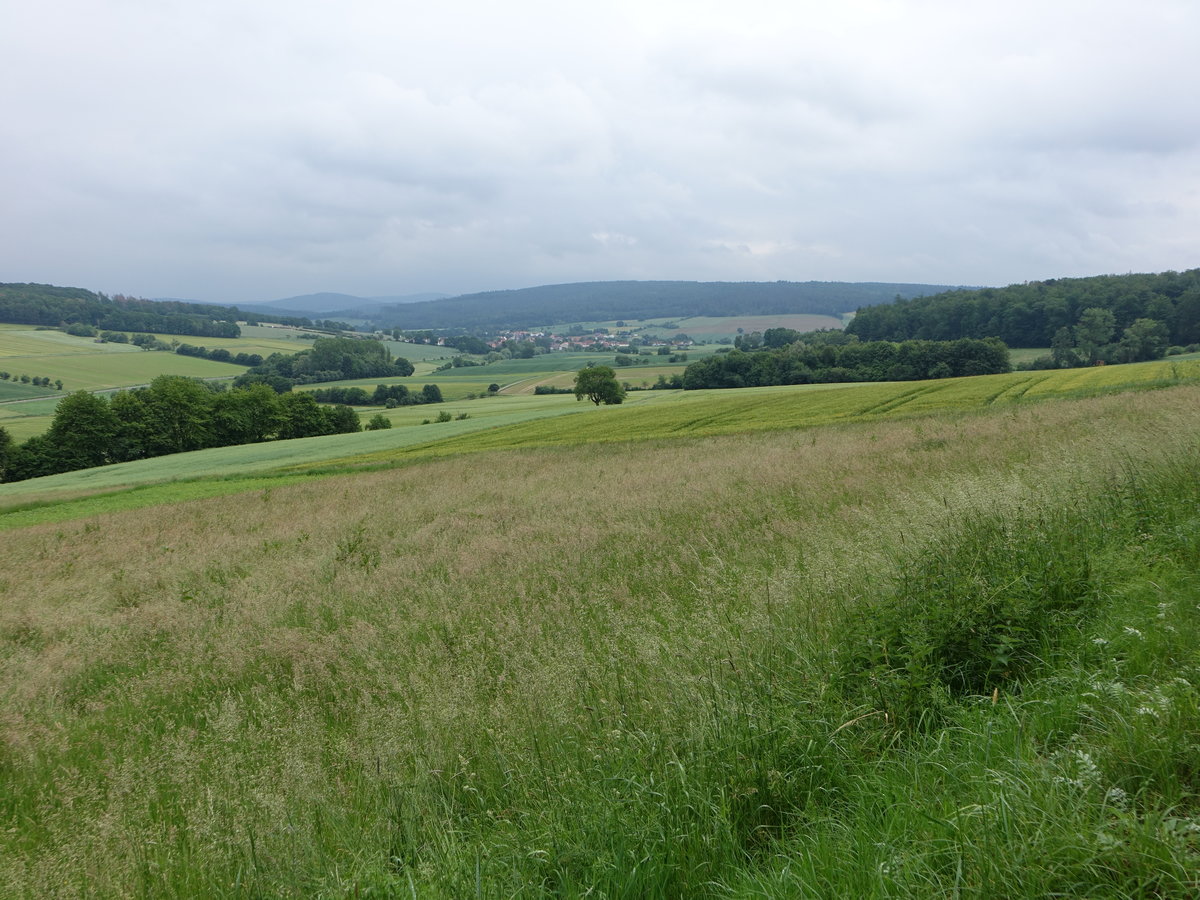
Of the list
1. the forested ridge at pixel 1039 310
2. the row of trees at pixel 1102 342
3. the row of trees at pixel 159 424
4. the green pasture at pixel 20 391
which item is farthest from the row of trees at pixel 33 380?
the row of trees at pixel 1102 342

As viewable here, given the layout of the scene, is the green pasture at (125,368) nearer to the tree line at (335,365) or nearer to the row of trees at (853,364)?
the tree line at (335,365)

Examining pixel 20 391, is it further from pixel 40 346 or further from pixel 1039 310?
pixel 1039 310

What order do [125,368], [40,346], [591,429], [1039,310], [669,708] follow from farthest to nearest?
[40,346], [125,368], [1039,310], [591,429], [669,708]

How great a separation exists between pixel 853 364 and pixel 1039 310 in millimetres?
33054

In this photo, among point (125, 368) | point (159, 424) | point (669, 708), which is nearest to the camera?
point (669, 708)

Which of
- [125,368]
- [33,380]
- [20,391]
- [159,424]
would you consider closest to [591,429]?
[159,424]

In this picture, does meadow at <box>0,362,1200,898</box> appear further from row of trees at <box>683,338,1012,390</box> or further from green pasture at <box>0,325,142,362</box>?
green pasture at <box>0,325,142,362</box>

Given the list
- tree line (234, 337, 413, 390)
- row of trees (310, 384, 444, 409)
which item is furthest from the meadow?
tree line (234, 337, 413, 390)

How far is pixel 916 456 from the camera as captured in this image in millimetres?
12781

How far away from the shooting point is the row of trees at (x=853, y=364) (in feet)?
256

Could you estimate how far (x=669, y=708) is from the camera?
13.8 ft

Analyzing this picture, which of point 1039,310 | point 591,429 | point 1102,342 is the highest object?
point 1039,310

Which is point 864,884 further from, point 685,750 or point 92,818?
point 92,818

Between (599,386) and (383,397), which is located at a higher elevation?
(599,386)
